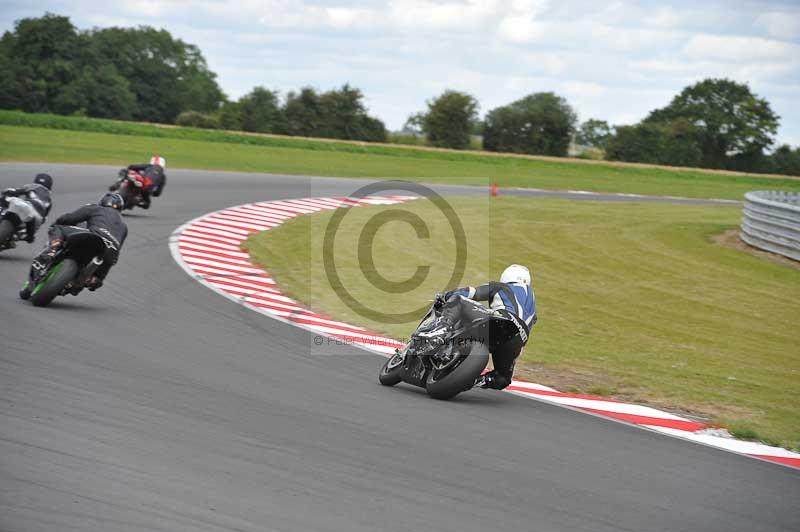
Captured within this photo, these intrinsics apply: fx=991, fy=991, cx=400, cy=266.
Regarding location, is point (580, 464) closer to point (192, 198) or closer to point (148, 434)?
point (148, 434)

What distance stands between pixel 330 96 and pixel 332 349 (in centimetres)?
7141

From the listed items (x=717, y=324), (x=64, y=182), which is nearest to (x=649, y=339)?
(x=717, y=324)

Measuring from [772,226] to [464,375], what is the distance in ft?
56.7

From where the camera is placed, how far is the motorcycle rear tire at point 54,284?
424 inches

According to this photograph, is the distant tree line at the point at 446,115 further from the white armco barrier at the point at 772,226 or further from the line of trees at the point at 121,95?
the white armco barrier at the point at 772,226

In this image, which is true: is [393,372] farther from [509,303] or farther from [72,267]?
[72,267]

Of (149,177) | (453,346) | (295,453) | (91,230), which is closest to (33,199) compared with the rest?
(91,230)

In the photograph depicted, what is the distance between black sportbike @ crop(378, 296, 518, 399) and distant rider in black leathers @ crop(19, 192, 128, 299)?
4.02 m

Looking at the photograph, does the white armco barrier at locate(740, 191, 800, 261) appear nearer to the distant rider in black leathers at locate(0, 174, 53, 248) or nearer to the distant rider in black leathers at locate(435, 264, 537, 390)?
the distant rider in black leathers at locate(435, 264, 537, 390)

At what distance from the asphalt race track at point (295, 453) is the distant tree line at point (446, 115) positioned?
2746 inches

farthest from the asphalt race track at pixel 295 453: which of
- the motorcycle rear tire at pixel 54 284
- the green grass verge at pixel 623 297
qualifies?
the green grass verge at pixel 623 297

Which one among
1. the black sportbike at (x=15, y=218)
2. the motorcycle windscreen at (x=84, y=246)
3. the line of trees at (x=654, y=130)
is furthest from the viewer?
the line of trees at (x=654, y=130)

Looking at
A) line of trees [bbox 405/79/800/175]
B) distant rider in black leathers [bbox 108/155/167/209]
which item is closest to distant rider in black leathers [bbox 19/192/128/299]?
distant rider in black leathers [bbox 108/155/167/209]

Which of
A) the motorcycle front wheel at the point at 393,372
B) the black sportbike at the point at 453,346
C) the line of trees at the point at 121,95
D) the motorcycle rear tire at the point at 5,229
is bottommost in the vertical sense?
the motorcycle front wheel at the point at 393,372
